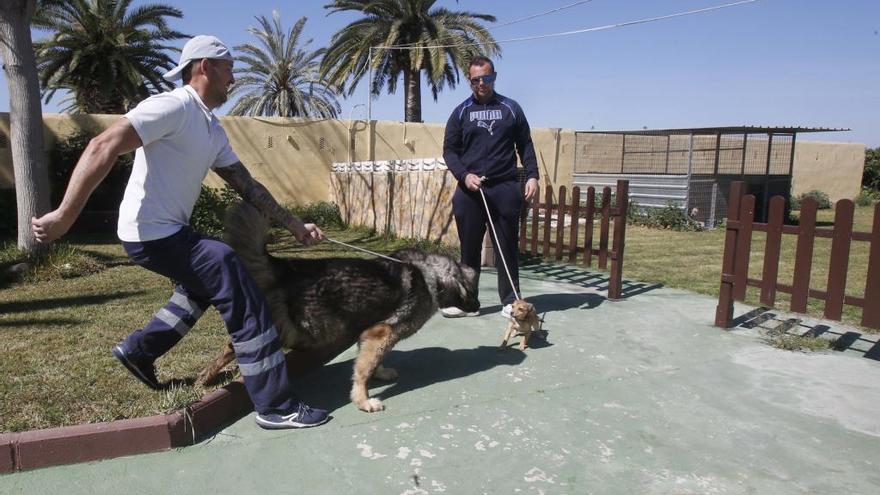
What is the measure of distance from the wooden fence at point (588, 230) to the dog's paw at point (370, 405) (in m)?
3.88

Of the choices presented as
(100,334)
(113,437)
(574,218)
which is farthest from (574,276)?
(113,437)

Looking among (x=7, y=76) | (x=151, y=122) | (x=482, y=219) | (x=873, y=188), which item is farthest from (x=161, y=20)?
(x=873, y=188)

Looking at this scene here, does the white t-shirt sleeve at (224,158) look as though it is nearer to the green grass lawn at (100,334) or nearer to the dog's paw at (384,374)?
the green grass lawn at (100,334)

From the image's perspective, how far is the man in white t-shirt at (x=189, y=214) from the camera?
2955 millimetres

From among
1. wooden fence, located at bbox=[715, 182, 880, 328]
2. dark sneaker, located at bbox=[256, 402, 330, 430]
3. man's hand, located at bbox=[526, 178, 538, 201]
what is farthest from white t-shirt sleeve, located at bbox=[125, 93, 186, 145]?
wooden fence, located at bbox=[715, 182, 880, 328]

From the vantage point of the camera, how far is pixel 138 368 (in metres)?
3.53

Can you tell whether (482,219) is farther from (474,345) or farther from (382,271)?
(382,271)

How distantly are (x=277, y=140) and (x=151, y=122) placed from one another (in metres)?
15.3

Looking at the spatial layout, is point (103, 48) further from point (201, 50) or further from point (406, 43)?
point (201, 50)

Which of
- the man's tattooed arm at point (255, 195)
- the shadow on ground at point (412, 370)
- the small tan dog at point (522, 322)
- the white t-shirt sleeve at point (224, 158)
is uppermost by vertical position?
the white t-shirt sleeve at point (224, 158)

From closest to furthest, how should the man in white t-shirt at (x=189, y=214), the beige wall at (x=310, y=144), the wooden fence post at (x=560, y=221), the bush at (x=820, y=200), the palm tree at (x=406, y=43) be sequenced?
the man in white t-shirt at (x=189, y=214), the wooden fence post at (x=560, y=221), the beige wall at (x=310, y=144), the palm tree at (x=406, y=43), the bush at (x=820, y=200)

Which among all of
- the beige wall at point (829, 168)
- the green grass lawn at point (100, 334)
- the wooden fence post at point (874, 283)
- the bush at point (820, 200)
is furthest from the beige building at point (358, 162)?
the beige wall at point (829, 168)

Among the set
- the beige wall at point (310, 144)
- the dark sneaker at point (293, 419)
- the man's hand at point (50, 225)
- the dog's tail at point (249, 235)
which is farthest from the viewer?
the beige wall at point (310, 144)

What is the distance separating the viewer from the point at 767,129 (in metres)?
16.0
